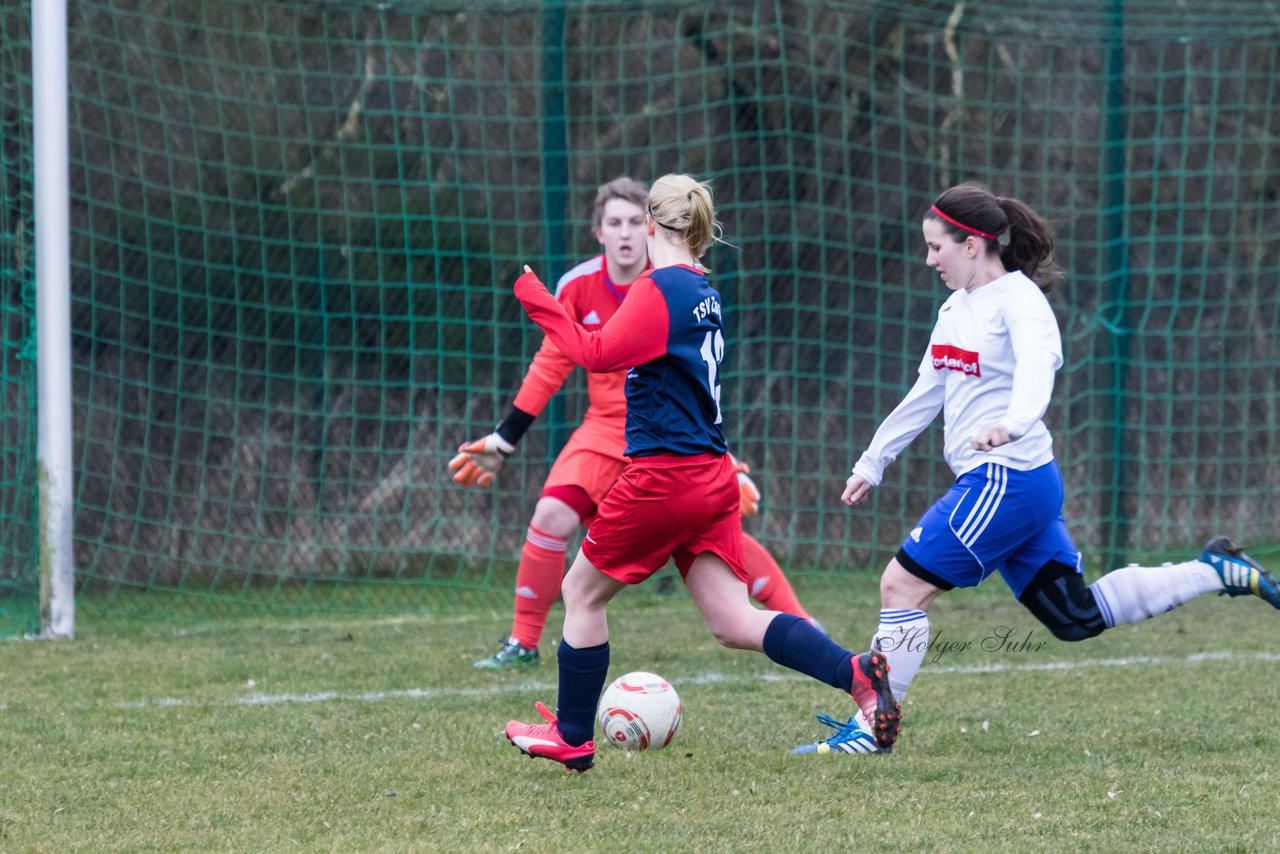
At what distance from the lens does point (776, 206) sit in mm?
9148

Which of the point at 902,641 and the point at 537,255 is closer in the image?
the point at 902,641

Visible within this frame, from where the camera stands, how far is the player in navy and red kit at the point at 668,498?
151 inches

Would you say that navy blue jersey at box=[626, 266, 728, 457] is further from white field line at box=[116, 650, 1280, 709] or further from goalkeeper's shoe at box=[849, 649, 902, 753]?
white field line at box=[116, 650, 1280, 709]

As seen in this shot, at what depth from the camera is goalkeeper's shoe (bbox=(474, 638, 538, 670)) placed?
5723 millimetres

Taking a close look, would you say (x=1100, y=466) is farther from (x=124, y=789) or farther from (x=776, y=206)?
(x=124, y=789)

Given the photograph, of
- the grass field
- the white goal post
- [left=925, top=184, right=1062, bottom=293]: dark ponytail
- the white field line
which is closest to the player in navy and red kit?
the grass field

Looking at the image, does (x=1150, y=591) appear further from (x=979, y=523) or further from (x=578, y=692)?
(x=578, y=692)

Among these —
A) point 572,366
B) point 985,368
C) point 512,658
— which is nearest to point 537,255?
point 572,366

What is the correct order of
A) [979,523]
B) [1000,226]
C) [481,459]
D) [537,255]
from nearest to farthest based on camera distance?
[979,523], [1000,226], [481,459], [537,255]

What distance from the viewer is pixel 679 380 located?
387cm

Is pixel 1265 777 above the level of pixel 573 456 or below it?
below

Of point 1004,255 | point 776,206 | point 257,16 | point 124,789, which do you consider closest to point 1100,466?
point 776,206

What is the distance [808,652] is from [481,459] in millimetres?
1717

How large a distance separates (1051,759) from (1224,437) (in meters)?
6.06
